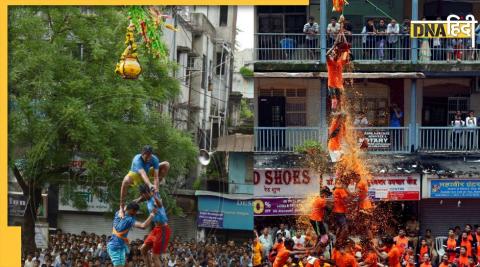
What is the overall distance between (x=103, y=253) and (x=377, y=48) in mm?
7943

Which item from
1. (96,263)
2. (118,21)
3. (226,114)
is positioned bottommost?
(96,263)

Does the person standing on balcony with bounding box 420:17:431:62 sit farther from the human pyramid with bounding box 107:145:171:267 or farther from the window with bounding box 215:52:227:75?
the human pyramid with bounding box 107:145:171:267

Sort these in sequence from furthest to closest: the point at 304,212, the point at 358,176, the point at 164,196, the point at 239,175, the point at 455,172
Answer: the point at 455,172, the point at 304,212, the point at 358,176, the point at 239,175, the point at 164,196

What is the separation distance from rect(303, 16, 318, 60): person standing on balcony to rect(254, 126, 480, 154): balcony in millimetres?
1469

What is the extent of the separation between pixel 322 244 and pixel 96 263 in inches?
115

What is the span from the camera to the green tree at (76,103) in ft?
38.4

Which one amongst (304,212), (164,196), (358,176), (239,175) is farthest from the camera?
(304,212)

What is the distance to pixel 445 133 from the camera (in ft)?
60.6

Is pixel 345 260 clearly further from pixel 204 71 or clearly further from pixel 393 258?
pixel 204 71

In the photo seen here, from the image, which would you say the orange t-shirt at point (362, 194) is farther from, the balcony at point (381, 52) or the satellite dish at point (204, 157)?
the balcony at point (381, 52)

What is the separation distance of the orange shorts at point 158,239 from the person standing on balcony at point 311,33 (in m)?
7.56

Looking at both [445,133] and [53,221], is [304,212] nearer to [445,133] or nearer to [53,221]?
[445,133]

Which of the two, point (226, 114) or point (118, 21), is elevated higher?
point (118, 21)

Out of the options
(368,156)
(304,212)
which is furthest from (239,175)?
(368,156)
